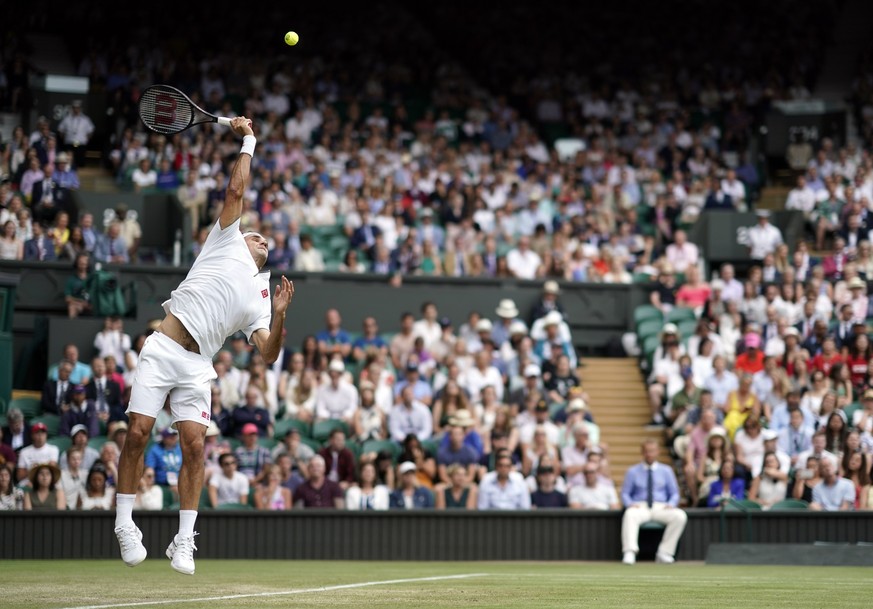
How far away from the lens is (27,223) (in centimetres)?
2142

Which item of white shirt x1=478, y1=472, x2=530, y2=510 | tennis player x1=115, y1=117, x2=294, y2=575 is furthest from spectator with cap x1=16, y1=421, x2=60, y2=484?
tennis player x1=115, y1=117, x2=294, y2=575

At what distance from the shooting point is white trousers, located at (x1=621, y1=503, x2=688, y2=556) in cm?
1639

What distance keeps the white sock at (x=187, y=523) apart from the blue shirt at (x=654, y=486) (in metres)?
8.92

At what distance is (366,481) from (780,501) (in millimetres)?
4922

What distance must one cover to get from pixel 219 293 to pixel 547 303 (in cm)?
1352

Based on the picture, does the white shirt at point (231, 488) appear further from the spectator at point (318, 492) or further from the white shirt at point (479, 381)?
the white shirt at point (479, 381)

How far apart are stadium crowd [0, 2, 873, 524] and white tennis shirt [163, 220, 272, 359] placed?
25.7 feet

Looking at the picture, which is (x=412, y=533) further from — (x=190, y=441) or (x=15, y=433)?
(x=190, y=441)

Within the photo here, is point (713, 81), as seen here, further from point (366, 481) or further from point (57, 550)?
point (57, 550)

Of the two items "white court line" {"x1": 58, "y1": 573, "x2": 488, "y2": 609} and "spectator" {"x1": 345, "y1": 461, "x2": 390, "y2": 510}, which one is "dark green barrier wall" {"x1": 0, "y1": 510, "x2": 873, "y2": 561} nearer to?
"spectator" {"x1": 345, "y1": 461, "x2": 390, "y2": 510}

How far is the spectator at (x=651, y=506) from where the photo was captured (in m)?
16.4

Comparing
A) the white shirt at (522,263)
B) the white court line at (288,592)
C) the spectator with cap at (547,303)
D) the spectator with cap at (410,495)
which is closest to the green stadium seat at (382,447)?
the spectator with cap at (410,495)

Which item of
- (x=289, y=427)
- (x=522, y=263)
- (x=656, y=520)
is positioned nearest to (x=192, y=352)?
(x=656, y=520)

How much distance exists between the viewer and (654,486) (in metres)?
17.2
